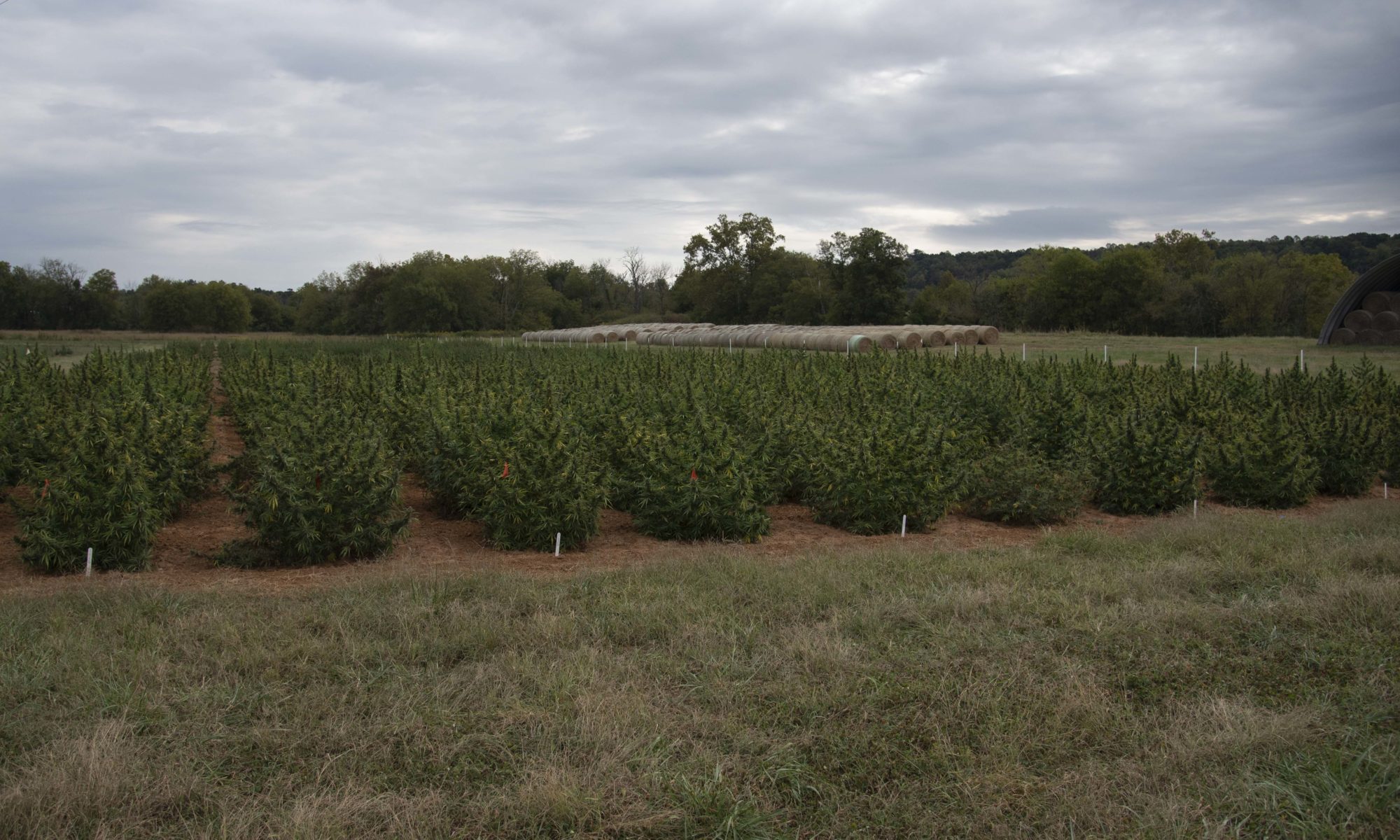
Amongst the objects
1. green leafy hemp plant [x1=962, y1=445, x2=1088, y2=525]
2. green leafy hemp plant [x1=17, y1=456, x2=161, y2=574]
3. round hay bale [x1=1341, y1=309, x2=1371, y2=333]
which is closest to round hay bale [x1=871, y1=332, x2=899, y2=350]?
round hay bale [x1=1341, y1=309, x2=1371, y2=333]

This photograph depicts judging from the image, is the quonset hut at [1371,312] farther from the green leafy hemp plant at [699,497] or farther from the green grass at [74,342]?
the green grass at [74,342]

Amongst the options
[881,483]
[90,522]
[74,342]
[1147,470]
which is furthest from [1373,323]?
[74,342]

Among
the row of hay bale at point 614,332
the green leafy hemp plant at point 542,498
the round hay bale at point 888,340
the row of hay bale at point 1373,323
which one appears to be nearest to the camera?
the green leafy hemp plant at point 542,498

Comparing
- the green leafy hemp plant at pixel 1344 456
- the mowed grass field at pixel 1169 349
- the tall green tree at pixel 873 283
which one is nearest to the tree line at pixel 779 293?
the tall green tree at pixel 873 283

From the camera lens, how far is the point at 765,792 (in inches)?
167

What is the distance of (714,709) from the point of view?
507 centimetres

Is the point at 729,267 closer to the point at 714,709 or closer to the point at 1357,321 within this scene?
the point at 1357,321

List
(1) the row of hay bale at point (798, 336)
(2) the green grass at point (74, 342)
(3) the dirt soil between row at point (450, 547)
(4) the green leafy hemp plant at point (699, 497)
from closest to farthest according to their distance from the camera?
(3) the dirt soil between row at point (450, 547), (4) the green leafy hemp plant at point (699, 497), (1) the row of hay bale at point (798, 336), (2) the green grass at point (74, 342)

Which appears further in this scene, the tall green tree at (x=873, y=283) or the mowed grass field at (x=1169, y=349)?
the tall green tree at (x=873, y=283)

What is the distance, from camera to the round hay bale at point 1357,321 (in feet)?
120

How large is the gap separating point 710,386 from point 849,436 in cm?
606

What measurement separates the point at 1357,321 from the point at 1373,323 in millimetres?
619

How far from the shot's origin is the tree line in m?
64.1

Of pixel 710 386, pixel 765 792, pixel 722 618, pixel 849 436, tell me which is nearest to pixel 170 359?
pixel 710 386
